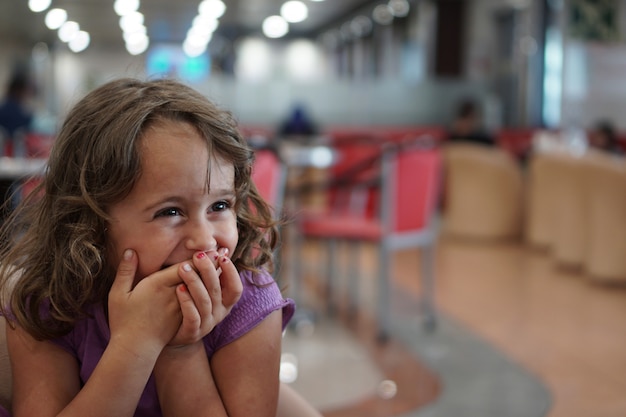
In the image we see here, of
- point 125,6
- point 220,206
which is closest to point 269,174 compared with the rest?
point 220,206

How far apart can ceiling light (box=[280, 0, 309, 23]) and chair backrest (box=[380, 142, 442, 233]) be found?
1144 centimetres

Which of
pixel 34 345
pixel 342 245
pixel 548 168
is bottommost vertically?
pixel 342 245

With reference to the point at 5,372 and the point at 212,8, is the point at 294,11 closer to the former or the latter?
the point at 212,8

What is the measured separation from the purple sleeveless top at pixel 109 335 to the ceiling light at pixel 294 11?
47.1ft

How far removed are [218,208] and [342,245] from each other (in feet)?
17.3

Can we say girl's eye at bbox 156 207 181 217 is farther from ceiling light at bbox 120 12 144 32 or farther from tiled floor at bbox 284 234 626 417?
ceiling light at bbox 120 12 144 32

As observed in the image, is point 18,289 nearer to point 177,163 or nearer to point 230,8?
point 177,163

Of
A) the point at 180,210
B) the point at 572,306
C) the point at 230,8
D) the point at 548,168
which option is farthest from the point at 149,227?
the point at 230,8

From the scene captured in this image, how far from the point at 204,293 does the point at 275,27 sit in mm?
14845

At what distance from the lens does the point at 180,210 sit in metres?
0.93

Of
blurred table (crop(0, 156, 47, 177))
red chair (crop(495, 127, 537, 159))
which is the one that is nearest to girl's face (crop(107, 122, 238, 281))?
blurred table (crop(0, 156, 47, 177))

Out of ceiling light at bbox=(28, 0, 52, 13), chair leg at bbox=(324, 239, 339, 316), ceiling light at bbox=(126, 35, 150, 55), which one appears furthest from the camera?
ceiling light at bbox=(126, 35, 150, 55)

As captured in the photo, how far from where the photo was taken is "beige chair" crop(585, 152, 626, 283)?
16.6ft

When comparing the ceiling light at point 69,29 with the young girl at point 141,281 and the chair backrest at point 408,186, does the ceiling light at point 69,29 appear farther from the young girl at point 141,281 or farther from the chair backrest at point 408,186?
the young girl at point 141,281
